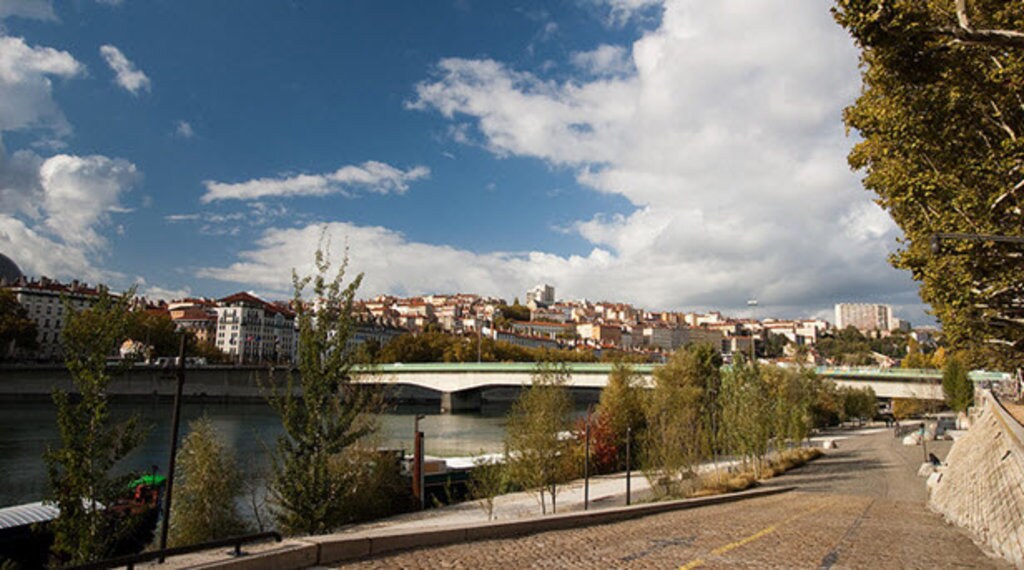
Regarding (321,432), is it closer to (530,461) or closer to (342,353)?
(342,353)

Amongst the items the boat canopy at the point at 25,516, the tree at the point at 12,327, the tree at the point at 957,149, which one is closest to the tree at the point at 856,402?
the tree at the point at 957,149

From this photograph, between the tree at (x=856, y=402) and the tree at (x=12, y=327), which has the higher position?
the tree at (x=12, y=327)

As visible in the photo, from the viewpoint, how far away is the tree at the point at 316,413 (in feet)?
41.0

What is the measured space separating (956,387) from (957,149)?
61.8 meters

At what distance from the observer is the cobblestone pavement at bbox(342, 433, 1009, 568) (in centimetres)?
920

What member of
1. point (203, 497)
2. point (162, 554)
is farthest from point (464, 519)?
Answer: point (162, 554)

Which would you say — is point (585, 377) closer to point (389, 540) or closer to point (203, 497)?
point (203, 497)

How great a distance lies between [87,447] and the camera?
9680mm

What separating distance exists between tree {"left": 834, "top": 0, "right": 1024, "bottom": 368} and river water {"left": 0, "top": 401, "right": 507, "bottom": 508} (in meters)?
15.8

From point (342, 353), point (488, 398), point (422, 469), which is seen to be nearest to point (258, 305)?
point (488, 398)

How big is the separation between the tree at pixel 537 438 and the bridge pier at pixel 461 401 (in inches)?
2680

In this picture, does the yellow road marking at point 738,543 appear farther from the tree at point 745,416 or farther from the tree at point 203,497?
the tree at point 203,497

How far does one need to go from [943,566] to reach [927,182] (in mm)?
8353

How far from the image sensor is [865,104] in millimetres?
16719
